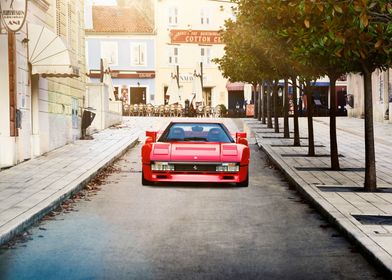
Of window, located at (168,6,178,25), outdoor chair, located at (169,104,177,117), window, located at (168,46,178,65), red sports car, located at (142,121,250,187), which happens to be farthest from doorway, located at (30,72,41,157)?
window, located at (168,6,178,25)

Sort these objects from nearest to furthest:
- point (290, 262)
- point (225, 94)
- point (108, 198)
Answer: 1. point (290, 262)
2. point (108, 198)
3. point (225, 94)

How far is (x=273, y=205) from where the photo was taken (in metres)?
11.2

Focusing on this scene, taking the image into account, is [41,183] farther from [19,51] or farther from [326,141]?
[326,141]

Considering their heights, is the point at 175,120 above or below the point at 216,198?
above

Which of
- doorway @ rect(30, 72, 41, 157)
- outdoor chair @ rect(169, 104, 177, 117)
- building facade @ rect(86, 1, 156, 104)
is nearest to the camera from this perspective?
doorway @ rect(30, 72, 41, 157)

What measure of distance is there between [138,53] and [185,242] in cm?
5250

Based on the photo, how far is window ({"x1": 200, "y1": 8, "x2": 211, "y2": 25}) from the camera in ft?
197

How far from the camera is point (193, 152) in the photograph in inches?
496

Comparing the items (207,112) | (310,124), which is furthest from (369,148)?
(207,112)

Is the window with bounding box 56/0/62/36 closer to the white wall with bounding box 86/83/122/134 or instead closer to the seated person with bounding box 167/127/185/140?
the white wall with bounding box 86/83/122/134

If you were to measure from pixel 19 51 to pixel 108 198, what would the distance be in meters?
6.83

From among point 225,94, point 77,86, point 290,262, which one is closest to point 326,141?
point 77,86

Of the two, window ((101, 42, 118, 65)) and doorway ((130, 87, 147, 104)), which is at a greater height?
window ((101, 42, 118, 65))

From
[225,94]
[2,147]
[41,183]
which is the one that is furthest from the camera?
[225,94]
